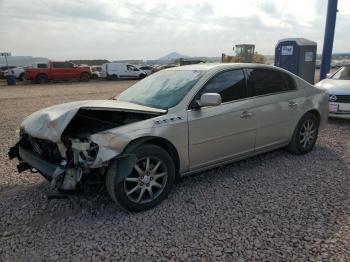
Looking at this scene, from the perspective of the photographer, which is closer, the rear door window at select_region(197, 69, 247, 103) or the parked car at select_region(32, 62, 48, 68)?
the rear door window at select_region(197, 69, 247, 103)

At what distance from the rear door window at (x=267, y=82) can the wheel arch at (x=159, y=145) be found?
1.48m

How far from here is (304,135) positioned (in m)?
5.42

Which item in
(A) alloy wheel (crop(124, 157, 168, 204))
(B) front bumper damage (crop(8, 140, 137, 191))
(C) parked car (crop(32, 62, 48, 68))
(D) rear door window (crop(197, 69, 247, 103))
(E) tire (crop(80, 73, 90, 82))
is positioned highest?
(D) rear door window (crop(197, 69, 247, 103))

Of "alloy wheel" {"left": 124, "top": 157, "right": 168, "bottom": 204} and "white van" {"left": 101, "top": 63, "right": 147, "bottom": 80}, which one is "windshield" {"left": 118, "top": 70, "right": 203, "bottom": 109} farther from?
"white van" {"left": 101, "top": 63, "right": 147, "bottom": 80}

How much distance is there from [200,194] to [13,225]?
2.05 meters

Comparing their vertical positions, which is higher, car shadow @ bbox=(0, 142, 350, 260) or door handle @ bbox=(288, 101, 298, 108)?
door handle @ bbox=(288, 101, 298, 108)

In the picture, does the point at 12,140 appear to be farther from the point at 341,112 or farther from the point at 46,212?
the point at 341,112

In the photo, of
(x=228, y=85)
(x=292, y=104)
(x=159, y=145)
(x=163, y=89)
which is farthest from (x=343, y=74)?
(x=159, y=145)

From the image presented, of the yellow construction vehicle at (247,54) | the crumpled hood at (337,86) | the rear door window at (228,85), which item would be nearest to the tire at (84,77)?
the yellow construction vehicle at (247,54)

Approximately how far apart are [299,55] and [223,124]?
10.6 meters

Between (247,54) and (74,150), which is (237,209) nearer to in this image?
(74,150)

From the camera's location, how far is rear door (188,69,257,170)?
396cm

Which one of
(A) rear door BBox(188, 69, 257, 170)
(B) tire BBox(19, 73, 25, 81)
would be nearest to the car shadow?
(A) rear door BBox(188, 69, 257, 170)

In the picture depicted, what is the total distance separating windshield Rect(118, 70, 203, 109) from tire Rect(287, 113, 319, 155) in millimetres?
2033
